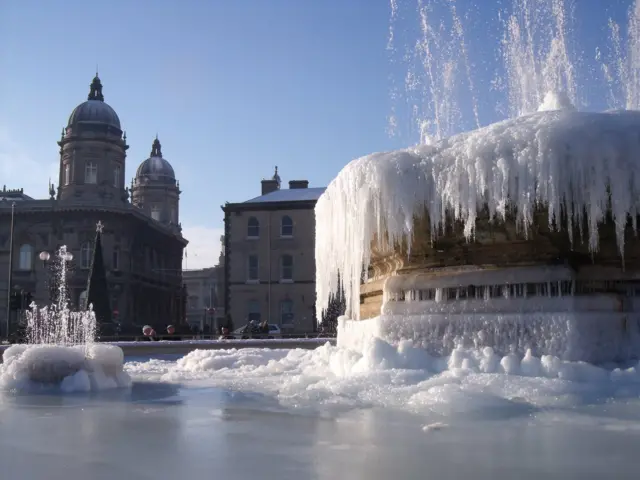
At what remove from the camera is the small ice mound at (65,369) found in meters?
8.52

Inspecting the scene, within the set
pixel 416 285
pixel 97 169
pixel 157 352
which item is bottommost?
pixel 157 352

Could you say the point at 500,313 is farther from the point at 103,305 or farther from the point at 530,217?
the point at 103,305

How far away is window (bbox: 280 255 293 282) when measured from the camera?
151 feet

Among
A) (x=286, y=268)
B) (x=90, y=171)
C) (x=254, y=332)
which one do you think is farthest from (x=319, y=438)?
(x=90, y=171)

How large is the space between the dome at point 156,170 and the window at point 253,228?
34972 mm

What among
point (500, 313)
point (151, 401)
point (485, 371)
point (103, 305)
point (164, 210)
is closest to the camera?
point (151, 401)

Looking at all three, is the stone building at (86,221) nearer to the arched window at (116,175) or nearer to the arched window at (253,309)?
the arched window at (116,175)

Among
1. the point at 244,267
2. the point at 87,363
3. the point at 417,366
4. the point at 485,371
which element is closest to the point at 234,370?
the point at 87,363

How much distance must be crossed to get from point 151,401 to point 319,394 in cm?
169

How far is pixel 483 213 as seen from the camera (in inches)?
352

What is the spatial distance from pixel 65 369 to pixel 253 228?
3764 centimetres

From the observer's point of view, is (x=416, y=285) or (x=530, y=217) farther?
(x=416, y=285)

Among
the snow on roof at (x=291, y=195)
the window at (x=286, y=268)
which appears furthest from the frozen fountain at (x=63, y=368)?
the snow on roof at (x=291, y=195)

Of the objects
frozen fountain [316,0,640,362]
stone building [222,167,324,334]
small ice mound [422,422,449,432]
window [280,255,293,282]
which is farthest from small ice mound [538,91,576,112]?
window [280,255,293,282]
